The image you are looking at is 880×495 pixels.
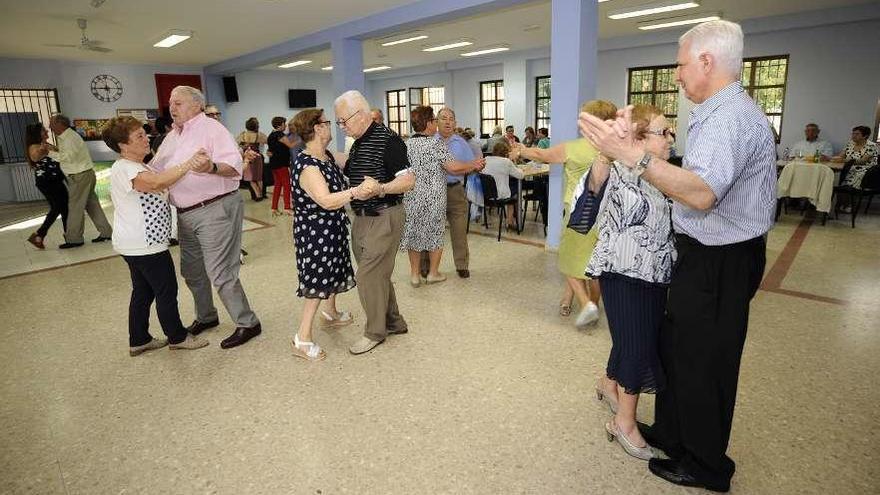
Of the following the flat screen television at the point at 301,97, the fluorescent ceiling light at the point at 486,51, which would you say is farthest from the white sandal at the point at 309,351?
the flat screen television at the point at 301,97

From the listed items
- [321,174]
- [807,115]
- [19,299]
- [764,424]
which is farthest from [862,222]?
[19,299]

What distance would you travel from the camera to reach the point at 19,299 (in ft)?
14.0

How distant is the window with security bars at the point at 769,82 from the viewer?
970 cm

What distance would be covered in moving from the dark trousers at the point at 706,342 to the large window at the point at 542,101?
12.5 metres

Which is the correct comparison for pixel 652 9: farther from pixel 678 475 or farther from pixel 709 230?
pixel 678 475

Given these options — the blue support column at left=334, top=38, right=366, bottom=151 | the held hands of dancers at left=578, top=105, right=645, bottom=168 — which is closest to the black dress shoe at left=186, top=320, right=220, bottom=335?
the held hands of dancers at left=578, top=105, right=645, bottom=168

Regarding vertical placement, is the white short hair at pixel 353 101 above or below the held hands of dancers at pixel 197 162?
above

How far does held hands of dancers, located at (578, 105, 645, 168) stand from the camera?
1.41 meters

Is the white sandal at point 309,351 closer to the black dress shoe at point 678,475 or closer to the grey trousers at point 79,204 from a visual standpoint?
the black dress shoe at point 678,475

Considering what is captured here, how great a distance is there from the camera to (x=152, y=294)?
3.02 m

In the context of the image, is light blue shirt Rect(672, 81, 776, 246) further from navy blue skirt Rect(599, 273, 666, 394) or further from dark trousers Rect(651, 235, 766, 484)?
navy blue skirt Rect(599, 273, 666, 394)

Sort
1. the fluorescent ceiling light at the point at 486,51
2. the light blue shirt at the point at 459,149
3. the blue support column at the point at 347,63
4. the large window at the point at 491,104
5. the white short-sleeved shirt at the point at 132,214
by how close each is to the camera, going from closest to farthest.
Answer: the white short-sleeved shirt at the point at 132,214, the light blue shirt at the point at 459,149, the blue support column at the point at 347,63, the fluorescent ceiling light at the point at 486,51, the large window at the point at 491,104

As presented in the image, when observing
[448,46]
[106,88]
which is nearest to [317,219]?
[448,46]

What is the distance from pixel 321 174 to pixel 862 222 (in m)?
7.47
